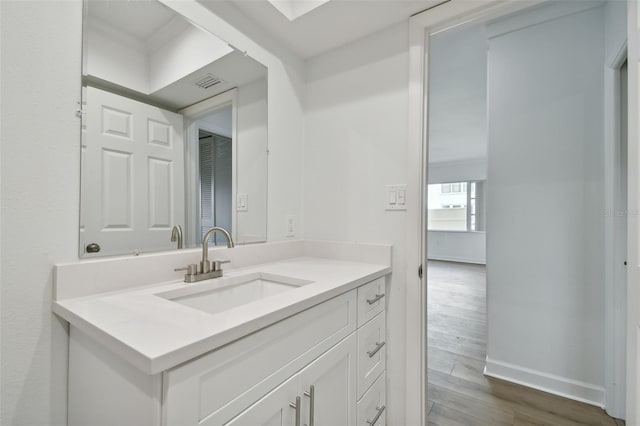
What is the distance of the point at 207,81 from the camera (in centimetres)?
131

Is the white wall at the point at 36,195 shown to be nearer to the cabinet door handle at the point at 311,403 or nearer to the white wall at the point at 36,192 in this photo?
the white wall at the point at 36,192

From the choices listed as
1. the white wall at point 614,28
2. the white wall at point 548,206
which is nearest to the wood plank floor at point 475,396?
the white wall at point 548,206

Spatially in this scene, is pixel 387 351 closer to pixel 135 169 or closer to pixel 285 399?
pixel 285 399

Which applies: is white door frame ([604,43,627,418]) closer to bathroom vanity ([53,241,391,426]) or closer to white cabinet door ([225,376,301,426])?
bathroom vanity ([53,241,391,426])

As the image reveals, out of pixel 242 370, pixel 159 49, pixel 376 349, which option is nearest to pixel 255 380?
pixel 242 370

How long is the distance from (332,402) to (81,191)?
110cm

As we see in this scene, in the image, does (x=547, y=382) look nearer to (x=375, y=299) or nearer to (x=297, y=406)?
(x=375, y=299)

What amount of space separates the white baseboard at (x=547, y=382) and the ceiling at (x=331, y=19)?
7.66 feet

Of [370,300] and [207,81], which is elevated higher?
[207,81]

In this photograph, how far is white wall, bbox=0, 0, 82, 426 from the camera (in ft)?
2.57

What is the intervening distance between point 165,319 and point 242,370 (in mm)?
224

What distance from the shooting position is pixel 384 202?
1.53 metres

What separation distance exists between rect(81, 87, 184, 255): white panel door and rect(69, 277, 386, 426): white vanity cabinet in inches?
13.1

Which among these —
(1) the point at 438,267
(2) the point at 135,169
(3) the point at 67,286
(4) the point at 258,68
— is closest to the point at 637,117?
(4) the point at 258,68
